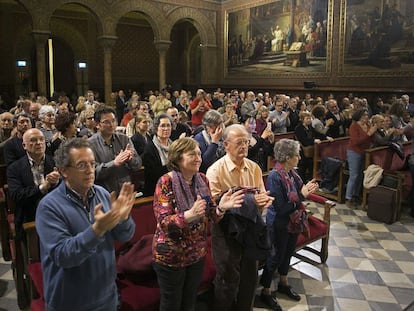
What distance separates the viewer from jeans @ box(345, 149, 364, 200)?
648cm

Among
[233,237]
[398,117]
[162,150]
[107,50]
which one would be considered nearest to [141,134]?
[162,150]

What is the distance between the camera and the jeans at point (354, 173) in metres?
6.48

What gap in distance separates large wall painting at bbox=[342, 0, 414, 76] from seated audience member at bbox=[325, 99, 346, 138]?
225 inches

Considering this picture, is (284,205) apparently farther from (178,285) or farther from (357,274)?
(357,274)

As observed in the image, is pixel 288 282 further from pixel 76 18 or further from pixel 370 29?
pixel 76 18

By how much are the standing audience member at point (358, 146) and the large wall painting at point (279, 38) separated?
30.3 ft

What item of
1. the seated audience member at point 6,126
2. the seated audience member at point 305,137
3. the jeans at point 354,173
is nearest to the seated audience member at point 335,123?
the seated audience member at point 305,137

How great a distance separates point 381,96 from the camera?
13.0 metres

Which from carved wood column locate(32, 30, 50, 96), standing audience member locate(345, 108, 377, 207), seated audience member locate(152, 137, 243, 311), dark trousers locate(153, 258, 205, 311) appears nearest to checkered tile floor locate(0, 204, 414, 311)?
standing audience member locate(345, 108, 377, 207)

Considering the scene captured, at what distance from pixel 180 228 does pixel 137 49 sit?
21.0m

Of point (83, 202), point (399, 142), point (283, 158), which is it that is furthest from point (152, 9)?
point (83, 202)

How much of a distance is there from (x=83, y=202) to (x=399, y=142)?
6642 millimetres

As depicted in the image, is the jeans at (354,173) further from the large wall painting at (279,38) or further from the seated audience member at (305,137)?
the large wall painting at (279,38)

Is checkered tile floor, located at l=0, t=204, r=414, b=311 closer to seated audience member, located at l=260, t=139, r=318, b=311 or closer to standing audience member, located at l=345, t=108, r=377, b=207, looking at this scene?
seated audience member, located at l=260, t=139, r=318, b=311
